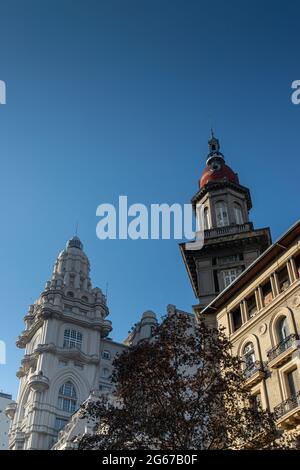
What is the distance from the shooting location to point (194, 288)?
171 feet

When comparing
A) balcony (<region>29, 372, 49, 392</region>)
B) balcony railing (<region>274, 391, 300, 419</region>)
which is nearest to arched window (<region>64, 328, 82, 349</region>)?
balcony (<region>29, 372, 49, 392</region>)

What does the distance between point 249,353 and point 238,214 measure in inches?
839

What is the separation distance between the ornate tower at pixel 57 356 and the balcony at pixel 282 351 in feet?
160

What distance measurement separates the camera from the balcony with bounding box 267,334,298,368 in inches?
1234

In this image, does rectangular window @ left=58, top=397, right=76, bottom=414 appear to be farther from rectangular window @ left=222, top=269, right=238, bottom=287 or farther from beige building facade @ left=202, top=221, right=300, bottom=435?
beige building facade @ left=202, top=221, right=300, bottom=435

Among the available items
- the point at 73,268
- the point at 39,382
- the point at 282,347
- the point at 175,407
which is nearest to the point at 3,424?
the point at 73,268

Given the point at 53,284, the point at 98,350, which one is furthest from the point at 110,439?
the point at 53,284

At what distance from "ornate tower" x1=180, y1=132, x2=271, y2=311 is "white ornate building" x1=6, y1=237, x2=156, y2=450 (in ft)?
80.0

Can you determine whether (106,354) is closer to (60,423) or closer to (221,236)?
(60,423)

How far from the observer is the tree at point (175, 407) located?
76.1 feet

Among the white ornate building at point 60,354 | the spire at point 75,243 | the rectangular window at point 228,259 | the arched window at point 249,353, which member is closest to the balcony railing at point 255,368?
the arched window at point 249,353
